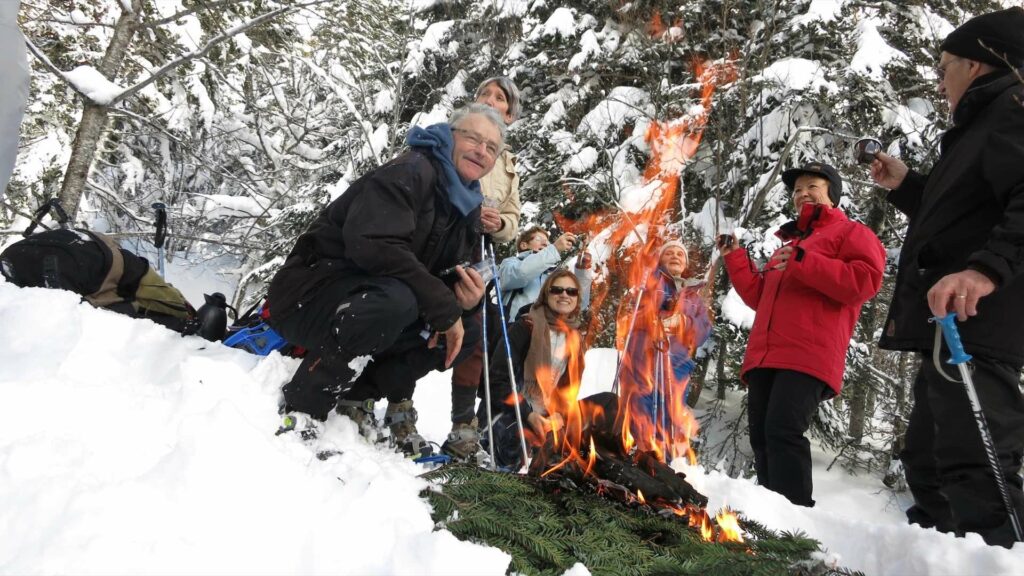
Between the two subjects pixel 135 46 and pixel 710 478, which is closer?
pixel 710 478

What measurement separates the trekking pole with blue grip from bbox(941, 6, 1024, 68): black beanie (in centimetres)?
108

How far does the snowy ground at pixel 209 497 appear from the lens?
1.36m

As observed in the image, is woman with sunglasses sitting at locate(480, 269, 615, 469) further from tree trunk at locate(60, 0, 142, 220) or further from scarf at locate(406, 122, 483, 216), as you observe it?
→ tree trunk at locate(60, 0, 142, 220)

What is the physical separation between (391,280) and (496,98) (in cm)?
206

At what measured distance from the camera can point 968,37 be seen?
94.5 inches

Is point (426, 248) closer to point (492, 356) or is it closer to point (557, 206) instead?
point (492, 356)

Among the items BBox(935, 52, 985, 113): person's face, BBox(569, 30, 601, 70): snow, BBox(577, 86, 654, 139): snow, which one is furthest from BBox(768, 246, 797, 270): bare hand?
BBox(569, 30, 601, 70): snow

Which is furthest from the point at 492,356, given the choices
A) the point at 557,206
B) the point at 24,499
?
the point at 557,206

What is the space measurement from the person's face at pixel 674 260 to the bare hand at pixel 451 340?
2.42m

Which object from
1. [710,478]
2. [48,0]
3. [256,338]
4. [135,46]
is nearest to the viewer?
[710,478]

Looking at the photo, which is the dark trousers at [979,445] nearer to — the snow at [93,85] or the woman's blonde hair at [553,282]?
the woman's blonde hair at [553,282]

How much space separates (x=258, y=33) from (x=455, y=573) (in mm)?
10131

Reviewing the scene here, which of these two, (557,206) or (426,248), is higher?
(557,206)

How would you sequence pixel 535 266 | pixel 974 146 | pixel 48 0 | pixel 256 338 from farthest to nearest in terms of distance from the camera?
pixel 48 0
pixel 535 266
pixel 256 338
pixel 974 146
